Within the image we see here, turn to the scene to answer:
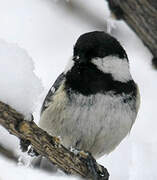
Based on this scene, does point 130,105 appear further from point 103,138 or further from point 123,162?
point 123,162

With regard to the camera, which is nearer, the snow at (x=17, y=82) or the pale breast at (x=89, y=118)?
the snow at (x=17, y=82)

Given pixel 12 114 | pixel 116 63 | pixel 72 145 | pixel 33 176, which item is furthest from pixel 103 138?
pixel 33 176

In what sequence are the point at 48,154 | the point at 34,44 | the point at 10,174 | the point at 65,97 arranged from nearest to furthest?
the point at 10,174
the point at 48,154
the point at 65,97
the point at 34,44

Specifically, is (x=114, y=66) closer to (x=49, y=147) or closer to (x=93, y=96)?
(x=93, y=96)

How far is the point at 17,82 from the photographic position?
1.54 m

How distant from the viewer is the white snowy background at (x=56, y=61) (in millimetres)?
1562

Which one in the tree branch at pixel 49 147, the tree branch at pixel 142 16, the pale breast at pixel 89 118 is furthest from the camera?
the tree branch at pixel 142 16

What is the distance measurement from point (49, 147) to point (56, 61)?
1.77 metres

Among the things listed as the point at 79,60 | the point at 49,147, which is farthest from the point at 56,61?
the point at 49,147

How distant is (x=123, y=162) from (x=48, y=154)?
2.67 ft

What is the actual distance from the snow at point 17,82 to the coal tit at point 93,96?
622 mm

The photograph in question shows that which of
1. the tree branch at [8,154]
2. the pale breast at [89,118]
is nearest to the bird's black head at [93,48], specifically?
the pale breast at [89,118]

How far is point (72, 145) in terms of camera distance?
234cm

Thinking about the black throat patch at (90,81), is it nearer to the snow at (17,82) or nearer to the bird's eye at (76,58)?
the bird's eye at (76,58)
